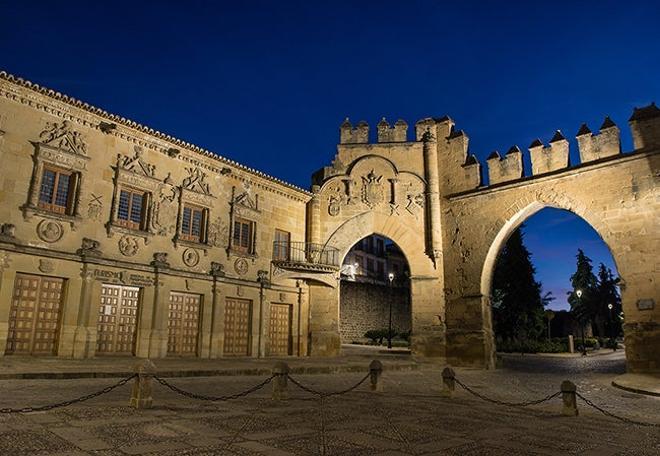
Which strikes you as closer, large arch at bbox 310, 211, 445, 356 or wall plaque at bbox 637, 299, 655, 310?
wall plaque at bbox 637, 299, 655, 310

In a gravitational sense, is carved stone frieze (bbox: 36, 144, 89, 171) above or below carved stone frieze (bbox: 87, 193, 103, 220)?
above

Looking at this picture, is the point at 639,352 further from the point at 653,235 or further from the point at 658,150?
the point at 658,150

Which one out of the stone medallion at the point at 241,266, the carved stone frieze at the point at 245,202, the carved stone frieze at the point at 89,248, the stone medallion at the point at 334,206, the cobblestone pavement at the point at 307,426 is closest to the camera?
the cobblestone pavement at the point at 307,426

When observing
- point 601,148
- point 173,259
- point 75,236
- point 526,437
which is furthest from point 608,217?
point 75,236

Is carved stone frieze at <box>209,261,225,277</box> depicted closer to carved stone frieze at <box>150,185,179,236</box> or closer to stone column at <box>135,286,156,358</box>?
carved stone frieze at <box>150,185,179,236</box>

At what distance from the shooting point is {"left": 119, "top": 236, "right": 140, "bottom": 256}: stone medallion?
13938 mm

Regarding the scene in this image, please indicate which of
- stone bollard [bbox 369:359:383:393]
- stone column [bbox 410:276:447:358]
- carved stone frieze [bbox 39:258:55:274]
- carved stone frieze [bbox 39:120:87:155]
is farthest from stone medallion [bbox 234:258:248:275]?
stone bollard [bbox 369:359:383:393]

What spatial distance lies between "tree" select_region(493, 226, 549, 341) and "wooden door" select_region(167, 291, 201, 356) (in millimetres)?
20813

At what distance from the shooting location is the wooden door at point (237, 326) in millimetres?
16625

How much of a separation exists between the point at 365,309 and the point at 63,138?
24570 mm

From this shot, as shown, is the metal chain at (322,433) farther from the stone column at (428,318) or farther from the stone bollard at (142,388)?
the stone column at (428,318)

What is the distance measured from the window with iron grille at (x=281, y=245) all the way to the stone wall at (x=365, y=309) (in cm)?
1303

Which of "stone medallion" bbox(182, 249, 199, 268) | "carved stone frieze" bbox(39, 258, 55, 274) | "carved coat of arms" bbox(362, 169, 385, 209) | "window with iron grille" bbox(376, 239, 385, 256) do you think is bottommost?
"carved stone frieze" bbox(39, 258, 55, 274)

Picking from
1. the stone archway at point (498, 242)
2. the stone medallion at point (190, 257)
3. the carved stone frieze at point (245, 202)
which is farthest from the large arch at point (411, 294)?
the stone medallion at point (190, 257)
